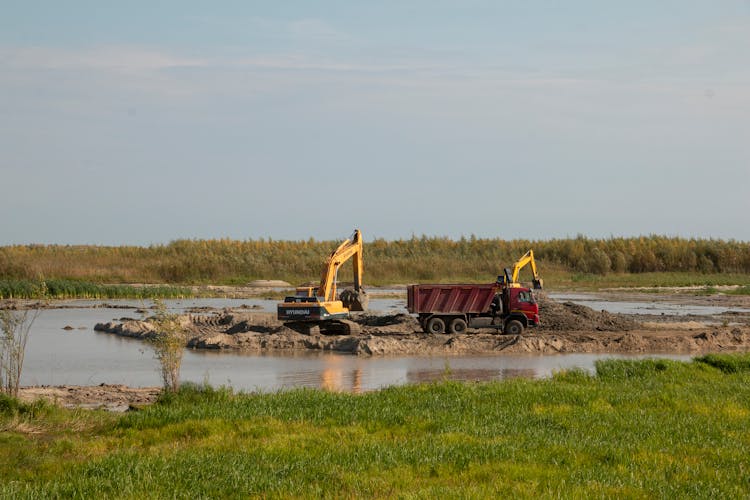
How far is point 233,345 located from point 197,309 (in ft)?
54.1

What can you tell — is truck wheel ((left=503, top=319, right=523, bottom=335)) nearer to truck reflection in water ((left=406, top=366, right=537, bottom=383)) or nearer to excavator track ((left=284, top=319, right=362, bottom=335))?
excavator track ((left=284, top=319, right=362, bottom=335))

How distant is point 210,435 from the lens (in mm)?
12047

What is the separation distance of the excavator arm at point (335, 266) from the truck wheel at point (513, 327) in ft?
18.2

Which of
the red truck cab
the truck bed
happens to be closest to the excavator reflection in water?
the truck bed

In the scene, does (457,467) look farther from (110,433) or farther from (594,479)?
(110,433)

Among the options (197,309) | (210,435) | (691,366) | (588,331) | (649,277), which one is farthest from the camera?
(649,277)

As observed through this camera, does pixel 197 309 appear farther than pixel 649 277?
No

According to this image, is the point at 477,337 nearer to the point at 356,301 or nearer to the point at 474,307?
the point at 474,307

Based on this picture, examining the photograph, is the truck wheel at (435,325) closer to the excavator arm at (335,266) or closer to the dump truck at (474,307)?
the dump truck at (474,307)

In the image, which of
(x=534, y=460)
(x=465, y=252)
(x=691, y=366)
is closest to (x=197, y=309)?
(x=691, y=366)

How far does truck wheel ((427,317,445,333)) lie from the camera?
3216 cm

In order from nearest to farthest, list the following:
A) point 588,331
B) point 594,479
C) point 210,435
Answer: point 594,479 < point 210,435 < point 588,331

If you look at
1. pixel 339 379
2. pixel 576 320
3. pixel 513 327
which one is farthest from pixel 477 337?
pixel 339 379

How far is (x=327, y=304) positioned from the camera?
30.8m
